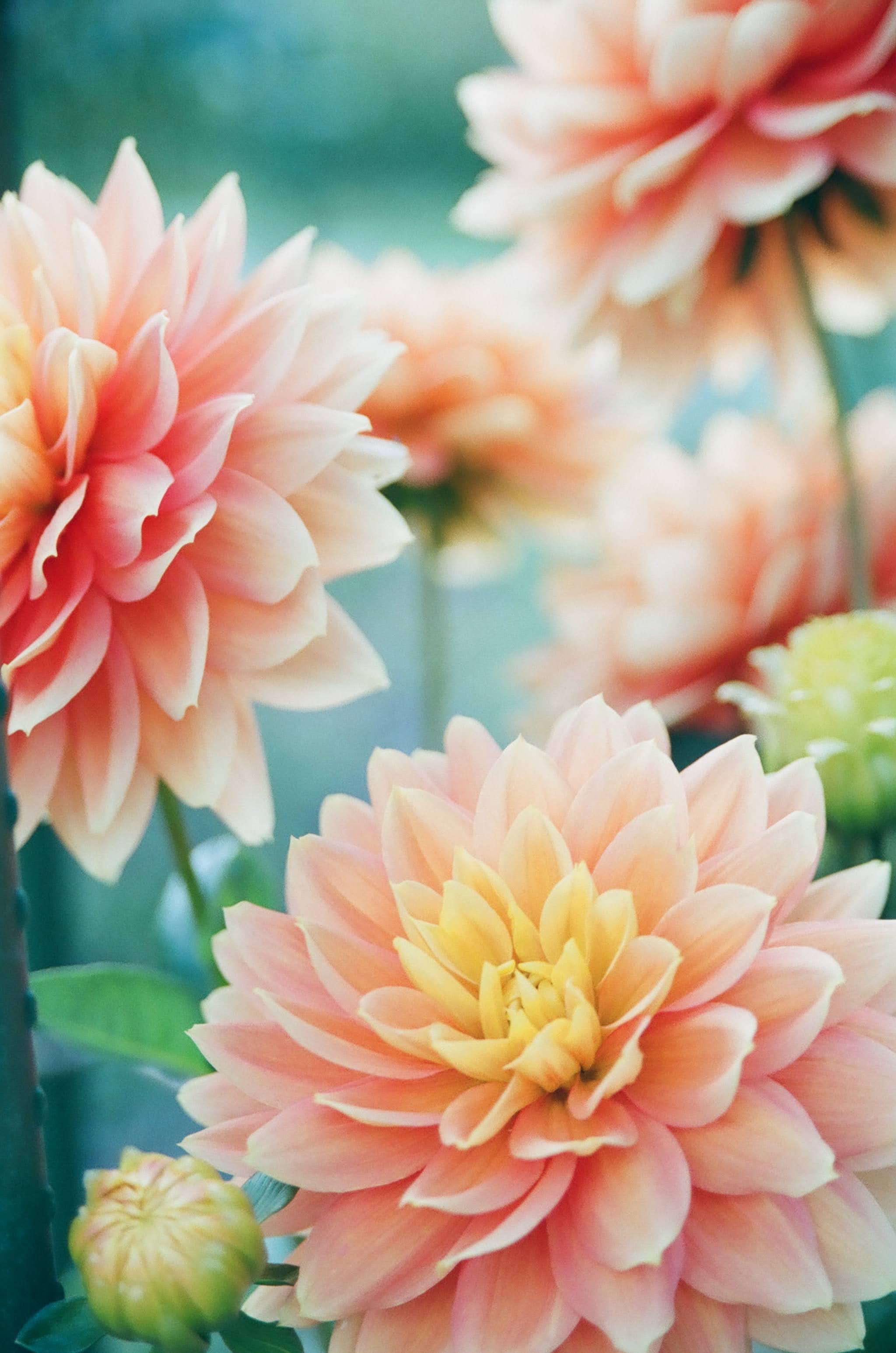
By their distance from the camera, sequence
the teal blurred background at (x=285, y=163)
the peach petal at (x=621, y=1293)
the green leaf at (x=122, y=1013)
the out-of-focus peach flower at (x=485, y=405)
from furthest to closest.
Answer: the teal blurred background at (x=285, y=163)
the out-of-focus peach flower at (x=485, y=405)
the green leaf at (x=122, y=1013)
the peach petal at (x=621, y=1293)

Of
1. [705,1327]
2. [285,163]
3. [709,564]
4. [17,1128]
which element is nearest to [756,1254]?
[705,1327]

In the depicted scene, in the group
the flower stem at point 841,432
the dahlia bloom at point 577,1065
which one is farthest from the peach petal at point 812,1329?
the flower stem at point 841,432

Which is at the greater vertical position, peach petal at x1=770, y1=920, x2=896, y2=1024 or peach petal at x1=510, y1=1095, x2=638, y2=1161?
peach petal at x1=770, y1=920, x2=896, y2=1024

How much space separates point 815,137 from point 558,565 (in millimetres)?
186

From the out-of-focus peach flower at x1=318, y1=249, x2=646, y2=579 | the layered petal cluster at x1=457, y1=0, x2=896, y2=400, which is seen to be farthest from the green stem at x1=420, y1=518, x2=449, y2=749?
the layered petal cluster at x1=457, y1=0, x2=896, y2=400

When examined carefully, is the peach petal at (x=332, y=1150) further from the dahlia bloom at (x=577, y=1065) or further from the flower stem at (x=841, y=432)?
the flower stem at (x=841, y=432)

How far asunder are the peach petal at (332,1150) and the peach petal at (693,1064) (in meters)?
0.04

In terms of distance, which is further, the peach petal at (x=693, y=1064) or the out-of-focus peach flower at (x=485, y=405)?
the out-of-focus peach flower at (x=485, y=405)

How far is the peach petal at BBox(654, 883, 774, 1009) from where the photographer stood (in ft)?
0.64

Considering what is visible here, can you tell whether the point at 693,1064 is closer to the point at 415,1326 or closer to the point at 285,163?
the point at 415,1326

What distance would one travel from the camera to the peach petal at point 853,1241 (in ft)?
0.63

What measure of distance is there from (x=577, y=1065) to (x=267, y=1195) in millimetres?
55

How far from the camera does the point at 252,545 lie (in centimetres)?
24

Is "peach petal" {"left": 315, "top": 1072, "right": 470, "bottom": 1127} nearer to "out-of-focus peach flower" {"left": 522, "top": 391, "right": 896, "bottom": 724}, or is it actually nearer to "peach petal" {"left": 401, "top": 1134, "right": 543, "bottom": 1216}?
"peach petal" {"left": 401, "top": 1134, "right": 543, "bottom": 1216}
